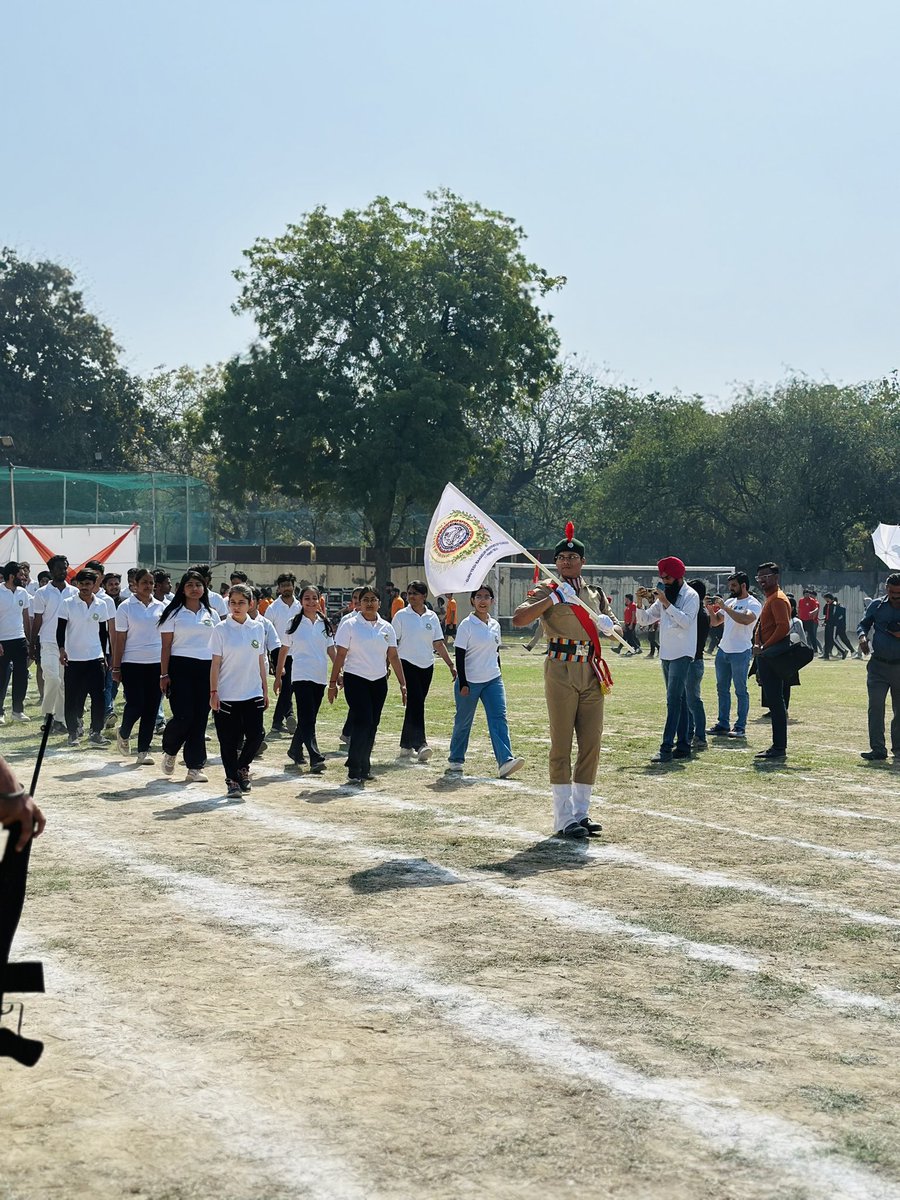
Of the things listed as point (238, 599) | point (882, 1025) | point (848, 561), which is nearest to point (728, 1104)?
point (882, 1025)

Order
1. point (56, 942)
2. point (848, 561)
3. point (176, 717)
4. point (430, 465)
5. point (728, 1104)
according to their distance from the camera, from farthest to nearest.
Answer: point (848, 561), point (430, 465), point (176, 717), point (56, 942), point (728, 1104)

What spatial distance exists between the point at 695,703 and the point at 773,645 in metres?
1.00

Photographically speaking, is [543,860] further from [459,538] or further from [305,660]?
[305,660]

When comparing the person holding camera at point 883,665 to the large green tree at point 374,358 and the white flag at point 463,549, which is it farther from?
the large green tree at point 374,358

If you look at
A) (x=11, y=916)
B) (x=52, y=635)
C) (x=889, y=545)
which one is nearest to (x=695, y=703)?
(x=889, y=545)

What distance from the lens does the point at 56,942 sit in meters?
6.75

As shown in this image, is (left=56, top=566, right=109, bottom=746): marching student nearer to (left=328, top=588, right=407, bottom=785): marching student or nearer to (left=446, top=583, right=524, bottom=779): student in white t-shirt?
(left=328, top=588, right=407, bottom=785): marching student

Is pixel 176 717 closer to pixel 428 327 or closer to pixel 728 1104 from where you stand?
pixel 728 1104

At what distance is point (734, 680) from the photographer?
16641mm

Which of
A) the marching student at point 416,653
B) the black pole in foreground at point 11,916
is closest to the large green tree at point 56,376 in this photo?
the marching student at point 416,653

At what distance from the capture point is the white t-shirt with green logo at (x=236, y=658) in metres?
12.0

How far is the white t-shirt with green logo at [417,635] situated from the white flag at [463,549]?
278cm

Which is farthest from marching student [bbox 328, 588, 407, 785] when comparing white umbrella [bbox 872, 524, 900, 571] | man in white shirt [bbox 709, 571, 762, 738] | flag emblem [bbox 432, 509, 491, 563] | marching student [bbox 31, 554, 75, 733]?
white umbrella [bbox 872, 524, 900, 571]

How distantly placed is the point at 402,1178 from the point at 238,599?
27.2ft
